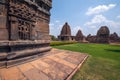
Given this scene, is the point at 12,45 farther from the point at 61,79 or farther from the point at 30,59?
the point at 61,79

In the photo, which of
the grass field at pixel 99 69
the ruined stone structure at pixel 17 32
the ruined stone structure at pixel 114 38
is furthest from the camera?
the ruined stone structure at pixel 114 38

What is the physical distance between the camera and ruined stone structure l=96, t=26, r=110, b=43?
39.2 metres

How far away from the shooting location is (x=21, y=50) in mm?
4035

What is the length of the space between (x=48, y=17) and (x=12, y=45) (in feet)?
12.7

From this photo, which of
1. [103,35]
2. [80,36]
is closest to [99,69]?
[103,35]

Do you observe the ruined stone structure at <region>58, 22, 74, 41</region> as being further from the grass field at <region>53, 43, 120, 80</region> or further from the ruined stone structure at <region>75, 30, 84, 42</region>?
the grass field at <region>53, 43, 120, 80</region>

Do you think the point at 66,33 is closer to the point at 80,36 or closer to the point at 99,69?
the point at 80,36

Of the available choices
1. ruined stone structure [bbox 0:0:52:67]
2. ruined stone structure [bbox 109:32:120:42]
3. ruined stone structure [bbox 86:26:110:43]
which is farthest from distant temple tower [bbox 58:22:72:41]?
ruined stone structure [bbox 0:0:52:67]

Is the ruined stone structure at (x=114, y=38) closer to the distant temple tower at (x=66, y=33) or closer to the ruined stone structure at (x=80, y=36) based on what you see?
the ruined stone structure at (x=80, y=36)

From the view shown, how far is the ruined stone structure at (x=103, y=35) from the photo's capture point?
Answer: 3916cm

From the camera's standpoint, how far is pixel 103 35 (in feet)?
131

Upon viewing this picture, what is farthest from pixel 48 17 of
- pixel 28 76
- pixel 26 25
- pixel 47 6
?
pixel 28 76

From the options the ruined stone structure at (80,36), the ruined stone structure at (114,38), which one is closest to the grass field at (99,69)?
the ruined stone structure at (80,36)

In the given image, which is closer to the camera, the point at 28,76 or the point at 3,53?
the point at 28,76
